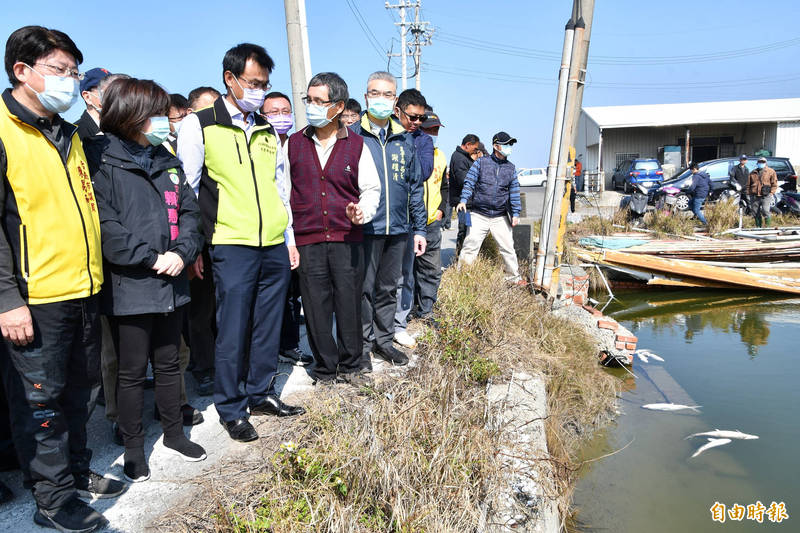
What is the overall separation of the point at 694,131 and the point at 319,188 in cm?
2924

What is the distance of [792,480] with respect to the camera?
4.01 metres

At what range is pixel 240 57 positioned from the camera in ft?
9.25

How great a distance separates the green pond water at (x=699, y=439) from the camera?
3680 millimetres

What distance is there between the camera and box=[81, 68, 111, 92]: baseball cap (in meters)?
3.28

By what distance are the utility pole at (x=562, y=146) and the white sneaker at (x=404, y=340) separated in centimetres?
248

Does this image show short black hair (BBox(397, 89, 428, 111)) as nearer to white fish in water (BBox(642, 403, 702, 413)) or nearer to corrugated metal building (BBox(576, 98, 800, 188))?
white fish in water (BBox(642, 403, 702, 413))

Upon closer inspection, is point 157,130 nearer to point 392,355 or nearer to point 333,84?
point 333,84

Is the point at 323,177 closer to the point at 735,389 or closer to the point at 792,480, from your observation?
the point at 792,480

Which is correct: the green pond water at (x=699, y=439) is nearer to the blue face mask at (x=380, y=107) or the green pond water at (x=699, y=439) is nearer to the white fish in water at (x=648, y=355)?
the white fish in water at (x=648, y=355)

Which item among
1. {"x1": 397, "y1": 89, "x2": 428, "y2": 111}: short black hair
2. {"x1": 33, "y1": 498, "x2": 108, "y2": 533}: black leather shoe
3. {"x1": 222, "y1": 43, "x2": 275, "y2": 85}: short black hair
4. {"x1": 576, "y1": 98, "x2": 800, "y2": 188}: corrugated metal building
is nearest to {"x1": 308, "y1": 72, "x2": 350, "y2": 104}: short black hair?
{"x1": 222, "y1": 43, "x2": 275, "y2": 85}: short black hair

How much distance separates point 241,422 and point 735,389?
4.95 meters

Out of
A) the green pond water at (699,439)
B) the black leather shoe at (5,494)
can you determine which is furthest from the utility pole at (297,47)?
the green pond water at (699,439)

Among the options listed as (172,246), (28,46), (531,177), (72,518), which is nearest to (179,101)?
(172,246)

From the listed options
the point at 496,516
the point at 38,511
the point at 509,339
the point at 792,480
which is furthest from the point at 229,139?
the point at 792,480
